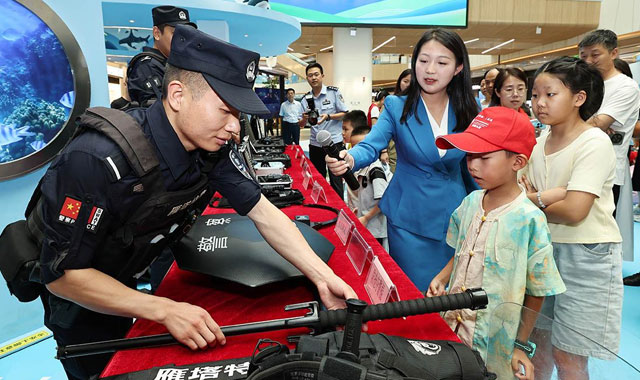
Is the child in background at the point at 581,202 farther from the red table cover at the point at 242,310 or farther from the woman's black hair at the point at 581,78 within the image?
the red table cover at the point at 242,310

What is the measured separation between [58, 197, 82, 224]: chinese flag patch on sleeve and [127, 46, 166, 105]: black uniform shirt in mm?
1475

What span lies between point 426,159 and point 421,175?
68 mm

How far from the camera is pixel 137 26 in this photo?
3.89 meters

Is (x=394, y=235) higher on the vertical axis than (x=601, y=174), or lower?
lower

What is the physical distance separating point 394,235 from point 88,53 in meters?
1.80

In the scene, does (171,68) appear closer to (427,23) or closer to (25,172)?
(25,172)

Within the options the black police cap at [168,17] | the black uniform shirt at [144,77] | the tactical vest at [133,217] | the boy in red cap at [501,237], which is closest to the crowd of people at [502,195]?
the boy in red cap at [501,237]

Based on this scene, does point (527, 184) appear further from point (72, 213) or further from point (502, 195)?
point (72, 213)

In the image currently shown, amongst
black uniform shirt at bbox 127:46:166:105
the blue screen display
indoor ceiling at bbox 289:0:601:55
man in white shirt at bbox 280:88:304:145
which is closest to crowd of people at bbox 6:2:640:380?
black uniform shirt at bbox 127:46:166:105

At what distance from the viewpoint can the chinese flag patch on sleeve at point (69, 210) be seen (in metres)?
0.81

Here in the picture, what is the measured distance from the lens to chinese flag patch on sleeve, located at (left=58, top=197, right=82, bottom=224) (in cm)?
81

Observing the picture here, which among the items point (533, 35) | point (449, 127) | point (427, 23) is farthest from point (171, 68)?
point (533, 35)

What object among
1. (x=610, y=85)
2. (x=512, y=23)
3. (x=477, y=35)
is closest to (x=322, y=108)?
(x=610, y=85)

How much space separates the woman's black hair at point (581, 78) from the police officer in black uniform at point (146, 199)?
1.04 meters
